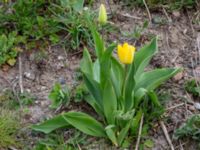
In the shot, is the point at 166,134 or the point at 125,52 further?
the point at 166,134

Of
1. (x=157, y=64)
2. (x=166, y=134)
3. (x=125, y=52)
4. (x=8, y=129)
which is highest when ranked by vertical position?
(x=125, y=52)

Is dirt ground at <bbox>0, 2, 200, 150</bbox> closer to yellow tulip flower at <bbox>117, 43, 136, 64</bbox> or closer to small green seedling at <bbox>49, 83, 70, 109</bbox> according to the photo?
small green seedling at <bbox>49, 83, 70, 109</bbox>

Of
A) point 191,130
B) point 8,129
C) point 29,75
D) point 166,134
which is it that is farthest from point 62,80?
point 191,130

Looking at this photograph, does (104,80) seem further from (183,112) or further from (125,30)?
(125,30)

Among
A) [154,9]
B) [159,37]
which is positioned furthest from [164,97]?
[154,9]

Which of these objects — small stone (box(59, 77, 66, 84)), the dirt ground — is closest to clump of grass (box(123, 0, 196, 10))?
the dirt ground

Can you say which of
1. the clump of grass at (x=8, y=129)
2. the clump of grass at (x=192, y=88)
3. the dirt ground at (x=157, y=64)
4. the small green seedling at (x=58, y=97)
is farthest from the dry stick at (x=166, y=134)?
the clump of grass at (x=8, y=129)

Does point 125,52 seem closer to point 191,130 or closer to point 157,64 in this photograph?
point 191,130
